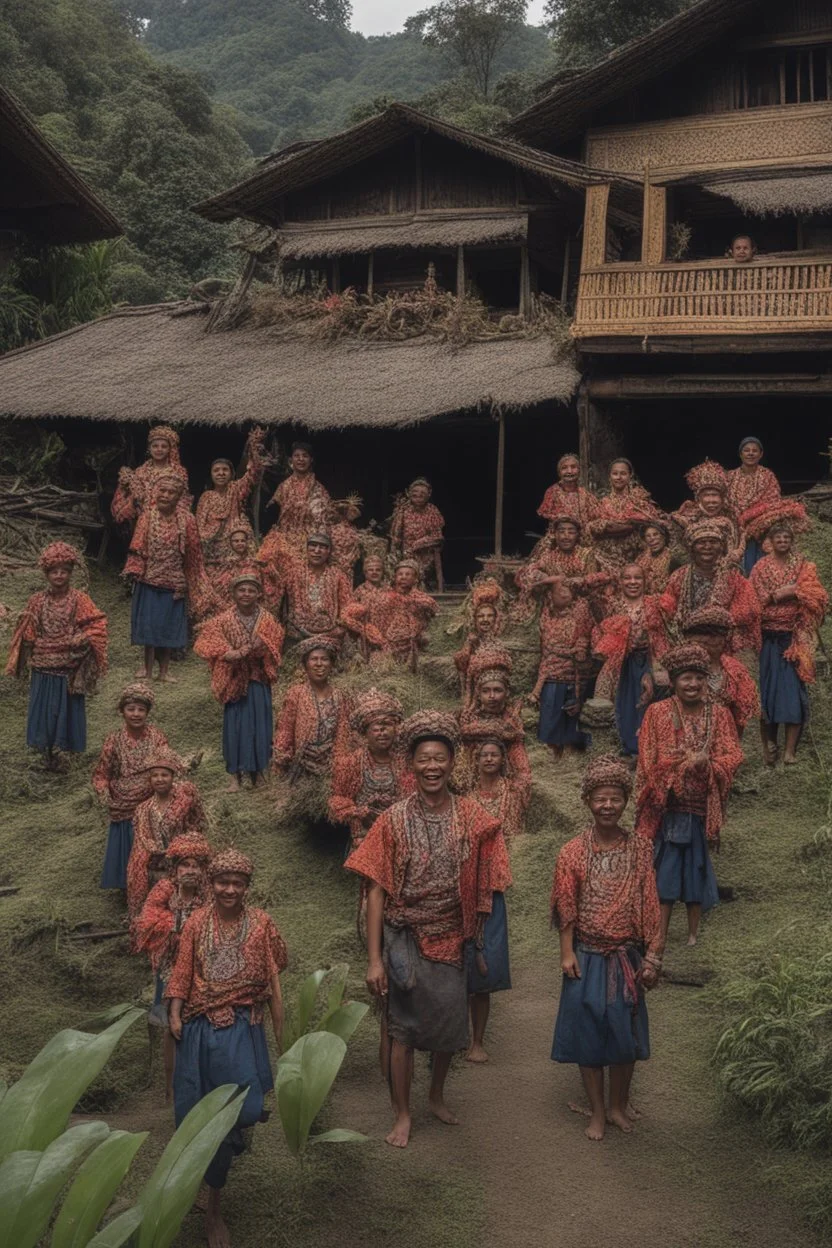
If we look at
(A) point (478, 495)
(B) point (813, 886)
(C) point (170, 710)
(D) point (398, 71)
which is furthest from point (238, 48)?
(B) point (813, 886)

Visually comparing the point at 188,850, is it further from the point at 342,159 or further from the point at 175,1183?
the point at 342,159

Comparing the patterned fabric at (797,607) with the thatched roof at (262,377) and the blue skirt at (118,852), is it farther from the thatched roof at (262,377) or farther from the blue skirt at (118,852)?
the thatched roof at (262,377)

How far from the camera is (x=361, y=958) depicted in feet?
25.5

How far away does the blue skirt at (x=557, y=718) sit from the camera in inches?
418

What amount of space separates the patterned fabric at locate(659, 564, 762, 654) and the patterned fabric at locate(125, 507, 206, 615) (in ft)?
14.6

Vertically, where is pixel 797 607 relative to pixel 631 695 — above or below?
above

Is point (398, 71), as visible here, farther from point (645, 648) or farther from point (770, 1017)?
point (770, 1017)

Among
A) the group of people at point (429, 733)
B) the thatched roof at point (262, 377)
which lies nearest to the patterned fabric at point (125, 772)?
the group of people at point (429, 733)

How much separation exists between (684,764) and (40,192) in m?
15.3

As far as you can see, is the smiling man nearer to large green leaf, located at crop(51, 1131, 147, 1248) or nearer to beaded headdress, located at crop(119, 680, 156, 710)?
large green leaf, located at crop(51, 1131, 147, 1248)

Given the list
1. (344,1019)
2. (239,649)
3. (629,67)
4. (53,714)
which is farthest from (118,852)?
(629,67)

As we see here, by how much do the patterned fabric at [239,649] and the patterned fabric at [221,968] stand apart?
4434mm

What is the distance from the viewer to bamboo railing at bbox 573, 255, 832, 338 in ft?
50.6

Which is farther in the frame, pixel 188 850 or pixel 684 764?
pixel 684 764
